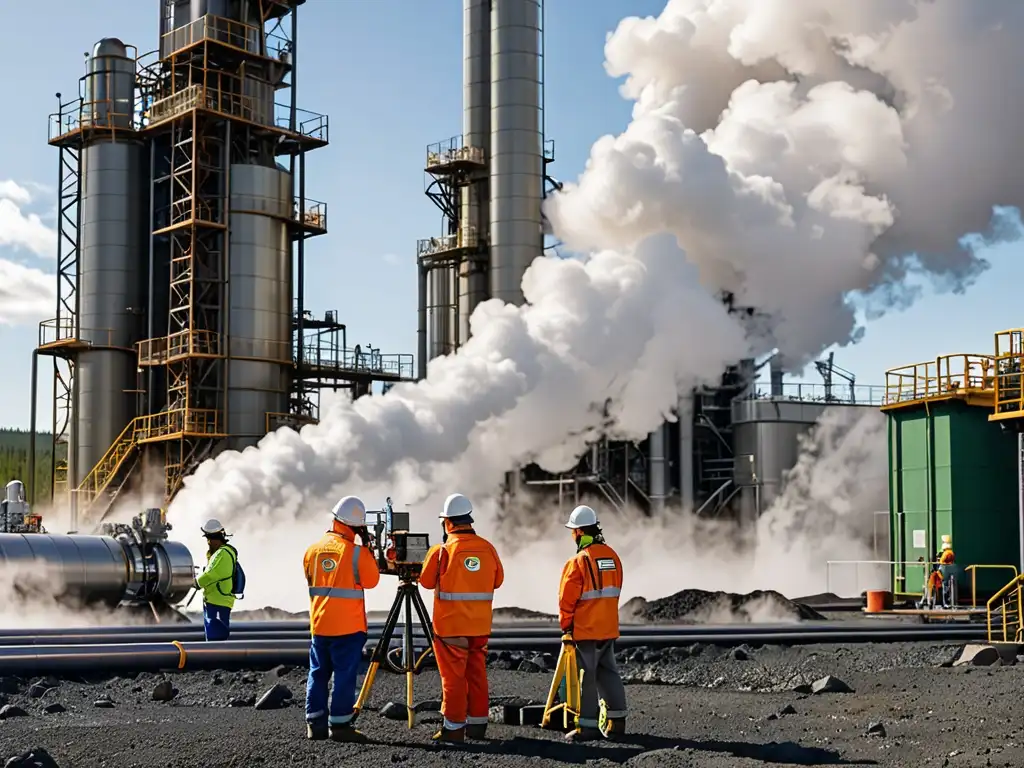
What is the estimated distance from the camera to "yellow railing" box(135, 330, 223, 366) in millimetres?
41278

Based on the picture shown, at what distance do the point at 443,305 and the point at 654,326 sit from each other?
1530cm

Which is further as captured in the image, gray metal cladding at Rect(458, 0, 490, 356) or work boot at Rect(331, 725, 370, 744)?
gray metal cladding at Rect(458, 0, 490, 356)

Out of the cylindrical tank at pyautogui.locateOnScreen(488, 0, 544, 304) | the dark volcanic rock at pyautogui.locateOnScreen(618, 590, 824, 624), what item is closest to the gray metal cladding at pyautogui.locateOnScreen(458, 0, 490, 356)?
the cylindrical tank at pyautogui.locateOnScreen(488, 0, 544, 304)

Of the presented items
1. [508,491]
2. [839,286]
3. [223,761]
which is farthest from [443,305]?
[223,761]

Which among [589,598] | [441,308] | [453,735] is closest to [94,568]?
[453,735]

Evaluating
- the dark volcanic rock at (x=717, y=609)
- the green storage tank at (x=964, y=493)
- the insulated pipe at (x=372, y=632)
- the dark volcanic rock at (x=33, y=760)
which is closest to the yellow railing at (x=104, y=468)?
the dark volcanic rock at (x=717, y=609)

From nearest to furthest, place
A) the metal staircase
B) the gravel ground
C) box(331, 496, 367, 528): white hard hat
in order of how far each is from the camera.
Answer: the gravel ground, box(331, 496, 367, 528): white hard hat, the metal staircase

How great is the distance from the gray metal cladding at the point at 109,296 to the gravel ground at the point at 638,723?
2980cm

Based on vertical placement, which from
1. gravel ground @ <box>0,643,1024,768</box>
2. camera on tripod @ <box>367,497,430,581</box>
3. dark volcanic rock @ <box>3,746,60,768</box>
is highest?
camera on tripod @ <box>367,497,430,581</box>

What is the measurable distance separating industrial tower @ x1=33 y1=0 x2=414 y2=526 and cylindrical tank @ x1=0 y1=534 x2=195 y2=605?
16568mm

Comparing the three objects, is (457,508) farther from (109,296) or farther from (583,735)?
(109,296)

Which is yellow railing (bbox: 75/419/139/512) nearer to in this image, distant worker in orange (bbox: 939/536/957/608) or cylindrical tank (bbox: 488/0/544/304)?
cylindrical tank (bbox: 488/0/544/304)

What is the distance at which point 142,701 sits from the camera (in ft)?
46.8

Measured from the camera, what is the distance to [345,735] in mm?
11344
